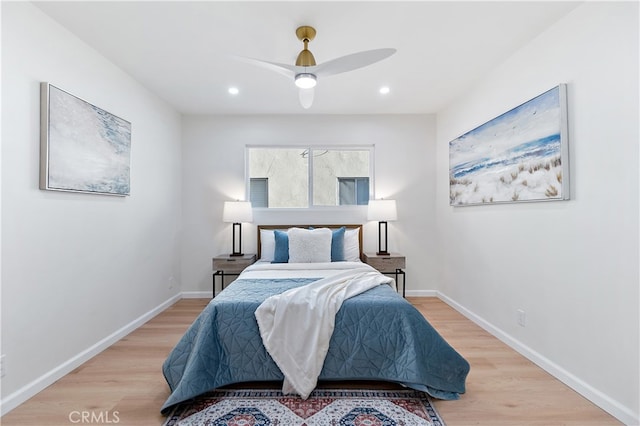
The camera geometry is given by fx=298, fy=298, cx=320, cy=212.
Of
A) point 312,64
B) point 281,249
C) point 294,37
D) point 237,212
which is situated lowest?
point 281,249

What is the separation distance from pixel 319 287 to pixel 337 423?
2.68ft

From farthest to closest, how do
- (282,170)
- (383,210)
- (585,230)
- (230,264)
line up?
(282,170) → (383,210) → (230,264) → (585,230)

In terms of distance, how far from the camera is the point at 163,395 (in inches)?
76.1

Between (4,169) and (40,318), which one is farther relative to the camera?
(40,318)

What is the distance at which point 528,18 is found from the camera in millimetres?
2082

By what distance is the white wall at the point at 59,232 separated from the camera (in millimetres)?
1816

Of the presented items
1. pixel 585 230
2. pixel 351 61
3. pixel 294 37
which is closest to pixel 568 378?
pixel 585 230

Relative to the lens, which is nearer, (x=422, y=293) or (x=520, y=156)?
(x=520, y=156)

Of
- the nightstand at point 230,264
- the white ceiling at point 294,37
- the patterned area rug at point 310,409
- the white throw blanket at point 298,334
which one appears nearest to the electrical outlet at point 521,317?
the patterned area rug at point 310,409

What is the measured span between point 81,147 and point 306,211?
8.24ft

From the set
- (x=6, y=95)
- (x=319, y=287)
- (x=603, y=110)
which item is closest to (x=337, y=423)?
(x=319, y=287)

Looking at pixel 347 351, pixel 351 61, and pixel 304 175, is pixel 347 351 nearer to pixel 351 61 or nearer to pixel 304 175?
pixel 351 61

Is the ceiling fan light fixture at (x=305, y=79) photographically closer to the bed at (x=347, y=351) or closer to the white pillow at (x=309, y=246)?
the bed at (x=347, y=351)

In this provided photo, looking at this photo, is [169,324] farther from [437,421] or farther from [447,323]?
[447,323]
